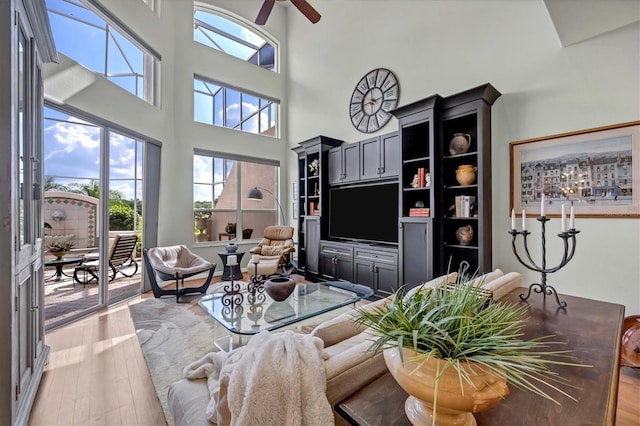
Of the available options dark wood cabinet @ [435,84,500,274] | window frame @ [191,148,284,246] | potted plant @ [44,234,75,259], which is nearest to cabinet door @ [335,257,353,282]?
dark wood cabinet @ [435,84,500,274]

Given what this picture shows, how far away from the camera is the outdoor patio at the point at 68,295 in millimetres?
3350

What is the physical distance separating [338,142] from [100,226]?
12.5 ft

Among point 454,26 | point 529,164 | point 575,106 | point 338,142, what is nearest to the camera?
point 575,106

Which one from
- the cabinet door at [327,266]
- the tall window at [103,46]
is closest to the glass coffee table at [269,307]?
the cabinet door at [327,266]

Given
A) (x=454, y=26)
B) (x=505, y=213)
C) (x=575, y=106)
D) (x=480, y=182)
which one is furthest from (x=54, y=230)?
(x=575, y=106)

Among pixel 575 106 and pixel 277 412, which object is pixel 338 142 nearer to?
pixel 575 106

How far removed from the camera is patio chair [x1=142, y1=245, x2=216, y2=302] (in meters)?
4.01

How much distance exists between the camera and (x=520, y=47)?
3.19 metres

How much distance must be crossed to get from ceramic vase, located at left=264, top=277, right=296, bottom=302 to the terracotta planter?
219cm

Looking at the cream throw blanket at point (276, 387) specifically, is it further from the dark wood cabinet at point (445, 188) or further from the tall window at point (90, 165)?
the tall window at point (90, 165)

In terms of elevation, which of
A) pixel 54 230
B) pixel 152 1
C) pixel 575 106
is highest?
pixel 152 1

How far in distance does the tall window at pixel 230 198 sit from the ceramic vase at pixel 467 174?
411 centimetres

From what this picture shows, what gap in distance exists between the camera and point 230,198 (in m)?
6.06

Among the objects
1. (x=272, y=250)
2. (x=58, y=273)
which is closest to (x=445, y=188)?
(x=272, y=250)
